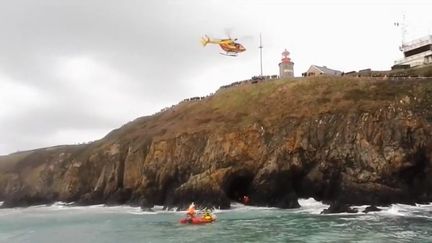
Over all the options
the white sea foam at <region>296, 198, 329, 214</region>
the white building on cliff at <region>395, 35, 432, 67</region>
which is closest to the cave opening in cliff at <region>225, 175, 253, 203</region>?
the white sea foam at <region>296, 198, 329, 214</region>

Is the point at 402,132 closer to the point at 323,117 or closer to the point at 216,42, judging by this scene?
the point at 323,117

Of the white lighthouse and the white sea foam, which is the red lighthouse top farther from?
the white sea foam

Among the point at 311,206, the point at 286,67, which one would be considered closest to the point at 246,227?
the point at 311,206

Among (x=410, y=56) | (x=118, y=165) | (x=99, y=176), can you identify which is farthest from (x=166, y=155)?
(x=410, y=56)

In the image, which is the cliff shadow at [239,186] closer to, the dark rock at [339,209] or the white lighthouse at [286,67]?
the dark rock at [339,209]

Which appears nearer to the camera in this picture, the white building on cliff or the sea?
the sea

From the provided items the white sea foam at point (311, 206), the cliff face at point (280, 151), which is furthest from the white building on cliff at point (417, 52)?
the white sea foam at point (311, 206)

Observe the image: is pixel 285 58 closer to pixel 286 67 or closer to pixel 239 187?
pixel 286 67
